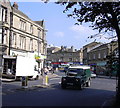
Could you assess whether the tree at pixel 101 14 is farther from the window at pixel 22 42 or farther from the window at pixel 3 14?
the window at pixel 22 42

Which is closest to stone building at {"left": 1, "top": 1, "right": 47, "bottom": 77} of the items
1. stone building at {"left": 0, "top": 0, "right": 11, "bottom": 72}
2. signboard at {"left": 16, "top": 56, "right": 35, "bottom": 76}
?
stone building at {"left": 0, "top": 0, "right": 11, "bottom": 72}

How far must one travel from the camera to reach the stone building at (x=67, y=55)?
122512 mm

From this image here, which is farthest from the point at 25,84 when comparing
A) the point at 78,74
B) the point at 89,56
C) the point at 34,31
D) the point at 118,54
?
the point at 89,56

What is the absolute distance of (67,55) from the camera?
12625 cm

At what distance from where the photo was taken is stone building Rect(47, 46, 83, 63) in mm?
122512

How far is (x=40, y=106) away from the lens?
10.5m

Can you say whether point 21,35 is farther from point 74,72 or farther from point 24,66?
point 74,72

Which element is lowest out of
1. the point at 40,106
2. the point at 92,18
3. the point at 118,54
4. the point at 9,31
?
the point at 40,106

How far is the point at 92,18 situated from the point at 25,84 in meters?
9.75

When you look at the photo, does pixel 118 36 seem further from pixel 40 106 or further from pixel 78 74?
pixel 78 74

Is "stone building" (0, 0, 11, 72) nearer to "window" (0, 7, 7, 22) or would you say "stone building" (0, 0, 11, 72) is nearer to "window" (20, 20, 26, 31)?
"window" (0, 7, 7, 22)

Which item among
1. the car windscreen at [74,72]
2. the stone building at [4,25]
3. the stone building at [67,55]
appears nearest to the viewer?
the car windscreen at [74,72]

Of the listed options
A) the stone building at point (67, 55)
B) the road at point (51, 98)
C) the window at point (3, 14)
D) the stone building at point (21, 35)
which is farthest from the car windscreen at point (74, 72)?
the stone building at point (67, 55)

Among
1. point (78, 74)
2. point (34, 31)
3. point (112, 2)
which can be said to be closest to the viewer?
point (112, 2)
